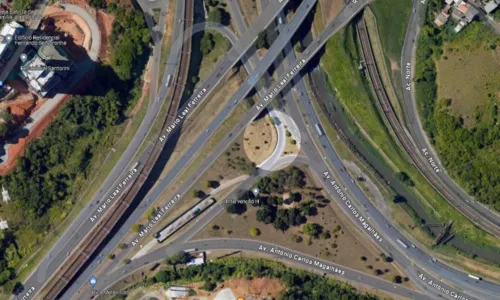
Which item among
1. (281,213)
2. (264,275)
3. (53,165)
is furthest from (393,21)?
(53,165)

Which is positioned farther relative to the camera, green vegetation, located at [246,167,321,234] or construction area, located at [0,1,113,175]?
green vegetation, located at [246,167,321,234]

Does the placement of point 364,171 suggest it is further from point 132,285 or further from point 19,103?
point 19,103

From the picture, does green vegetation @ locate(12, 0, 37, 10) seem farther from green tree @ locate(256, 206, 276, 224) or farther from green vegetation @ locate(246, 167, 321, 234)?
green tree @ locate(256, 206, 276, 224)

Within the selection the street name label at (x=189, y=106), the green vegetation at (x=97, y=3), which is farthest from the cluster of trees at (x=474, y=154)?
the green vegetation at (x=97, y=3)

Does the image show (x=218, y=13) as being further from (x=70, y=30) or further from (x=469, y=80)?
(x=469, y=80)

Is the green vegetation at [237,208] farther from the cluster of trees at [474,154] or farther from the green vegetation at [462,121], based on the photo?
the cluster of trees at [474,154]

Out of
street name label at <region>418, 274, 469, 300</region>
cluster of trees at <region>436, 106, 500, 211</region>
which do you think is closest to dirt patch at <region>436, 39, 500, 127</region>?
cluster of trees at <region>436, 106, 500, 211</region>

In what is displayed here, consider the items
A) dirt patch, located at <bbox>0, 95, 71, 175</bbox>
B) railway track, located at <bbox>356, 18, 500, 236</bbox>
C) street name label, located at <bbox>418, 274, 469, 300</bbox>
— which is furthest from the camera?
railway track, located at <bbox>356, 18, 500, 236</bbox>

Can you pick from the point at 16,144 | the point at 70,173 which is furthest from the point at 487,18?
the point at 16,144
